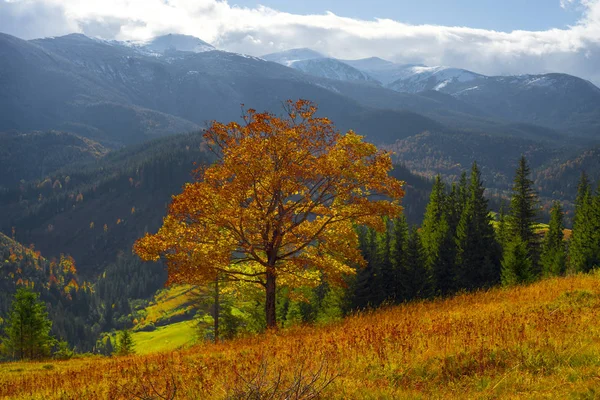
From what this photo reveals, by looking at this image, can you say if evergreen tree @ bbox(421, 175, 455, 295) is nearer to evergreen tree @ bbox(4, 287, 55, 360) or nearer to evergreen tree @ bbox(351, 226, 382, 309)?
evergreen tree @ bbox(351, 226, 382, 309)

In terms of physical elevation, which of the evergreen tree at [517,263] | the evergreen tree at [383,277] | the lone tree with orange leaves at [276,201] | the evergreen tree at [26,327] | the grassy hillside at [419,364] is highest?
the lone tree with orange leaves at [276,201]

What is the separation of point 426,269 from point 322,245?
111 ft

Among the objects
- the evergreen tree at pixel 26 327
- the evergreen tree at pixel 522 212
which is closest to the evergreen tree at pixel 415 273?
the evergreen tree at pixel 522 212

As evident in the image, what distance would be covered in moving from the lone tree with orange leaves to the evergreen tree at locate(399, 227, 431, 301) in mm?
31210

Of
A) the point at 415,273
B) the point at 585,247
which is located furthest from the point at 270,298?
the point at 585,247

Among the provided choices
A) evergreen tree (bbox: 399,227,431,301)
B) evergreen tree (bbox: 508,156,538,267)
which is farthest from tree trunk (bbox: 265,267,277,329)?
evergreen tree (bbox: 508,156,538,267)

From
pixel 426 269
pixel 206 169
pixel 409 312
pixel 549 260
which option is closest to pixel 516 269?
pixel 426 269

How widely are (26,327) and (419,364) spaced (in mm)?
52882

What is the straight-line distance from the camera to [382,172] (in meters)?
20.0

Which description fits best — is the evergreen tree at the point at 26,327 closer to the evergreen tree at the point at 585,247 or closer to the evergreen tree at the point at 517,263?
the evergreen tree at the point at 517,263

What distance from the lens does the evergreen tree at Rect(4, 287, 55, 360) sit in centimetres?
4875

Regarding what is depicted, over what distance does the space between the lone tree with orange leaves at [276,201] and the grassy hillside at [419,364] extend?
6.83 metres

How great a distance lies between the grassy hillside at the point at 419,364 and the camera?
312 inches

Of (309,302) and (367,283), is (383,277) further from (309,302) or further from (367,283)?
(309,302)
